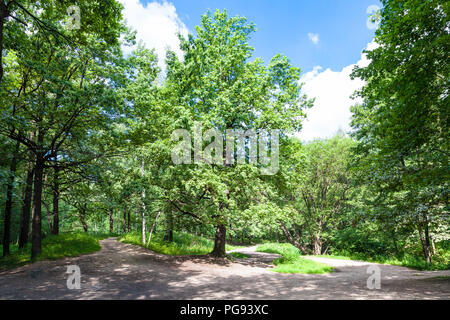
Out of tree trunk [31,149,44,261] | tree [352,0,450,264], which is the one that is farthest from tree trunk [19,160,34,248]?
tree [352,0,450,264]

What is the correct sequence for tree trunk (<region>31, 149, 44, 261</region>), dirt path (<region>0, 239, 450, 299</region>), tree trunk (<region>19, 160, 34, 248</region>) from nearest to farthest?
1. dirt path (<region>0, 239, 450, 299</region>)
2. tree trunk (<region>31, 149, 44, 261</region>)
3. tree trunk (<region>19, 160, 34, 248</region>)

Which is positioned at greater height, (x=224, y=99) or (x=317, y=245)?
(x=224, y=99)

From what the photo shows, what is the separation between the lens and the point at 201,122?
11.0 m

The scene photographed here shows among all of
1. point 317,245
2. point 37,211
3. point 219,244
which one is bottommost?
point 317,245

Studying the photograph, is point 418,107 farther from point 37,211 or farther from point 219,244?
point 37,211

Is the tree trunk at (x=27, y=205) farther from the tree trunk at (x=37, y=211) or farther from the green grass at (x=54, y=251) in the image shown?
the tree trunk at (x=37, y=211)

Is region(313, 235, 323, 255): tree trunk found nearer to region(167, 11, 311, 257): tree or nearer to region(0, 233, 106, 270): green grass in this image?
region(167, 11, 311, 257): tree

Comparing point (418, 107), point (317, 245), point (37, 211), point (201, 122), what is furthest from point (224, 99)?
A: point (317, 245)

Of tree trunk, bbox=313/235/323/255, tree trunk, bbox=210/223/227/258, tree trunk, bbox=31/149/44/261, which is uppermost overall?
tree trunk, bbox=31/149/44/261

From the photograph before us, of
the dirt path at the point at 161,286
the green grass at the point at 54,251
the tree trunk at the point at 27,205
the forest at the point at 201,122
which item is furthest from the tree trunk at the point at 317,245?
the tree trunk at the point at 27,205

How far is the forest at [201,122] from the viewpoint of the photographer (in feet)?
22.8

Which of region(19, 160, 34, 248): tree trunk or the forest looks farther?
region(19, 160, 34, 248): tree trunk

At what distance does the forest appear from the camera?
6957mm
